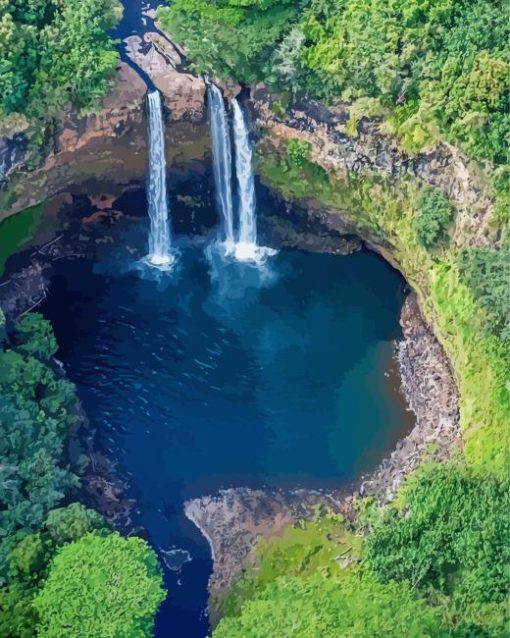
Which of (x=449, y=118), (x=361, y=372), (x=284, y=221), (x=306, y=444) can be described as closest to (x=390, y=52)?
(x=449, y=118)

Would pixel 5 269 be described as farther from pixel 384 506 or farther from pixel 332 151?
pixel 384 506

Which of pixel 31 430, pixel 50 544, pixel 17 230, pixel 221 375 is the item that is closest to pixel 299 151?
pixel 221 375

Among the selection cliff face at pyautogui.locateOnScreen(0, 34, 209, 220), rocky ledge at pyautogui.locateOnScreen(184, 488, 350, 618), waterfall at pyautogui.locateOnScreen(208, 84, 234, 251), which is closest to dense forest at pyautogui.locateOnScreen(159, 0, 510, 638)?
→ rocky ledge at pyautogui.locateOnScreen(184, 488, 350, 618)

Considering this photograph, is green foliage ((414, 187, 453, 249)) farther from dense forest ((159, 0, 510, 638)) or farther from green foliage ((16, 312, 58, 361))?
green foliage ((16, 312, 58, 361))

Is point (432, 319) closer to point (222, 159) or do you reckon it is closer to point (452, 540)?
point (452, 540)

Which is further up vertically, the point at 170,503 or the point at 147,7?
the point at 147,7

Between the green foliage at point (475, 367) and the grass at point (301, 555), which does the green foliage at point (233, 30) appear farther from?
the grass at point (301, 555)

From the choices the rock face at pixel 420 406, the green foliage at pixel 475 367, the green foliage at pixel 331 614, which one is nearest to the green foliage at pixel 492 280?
the green foliage at pixel 475 367
